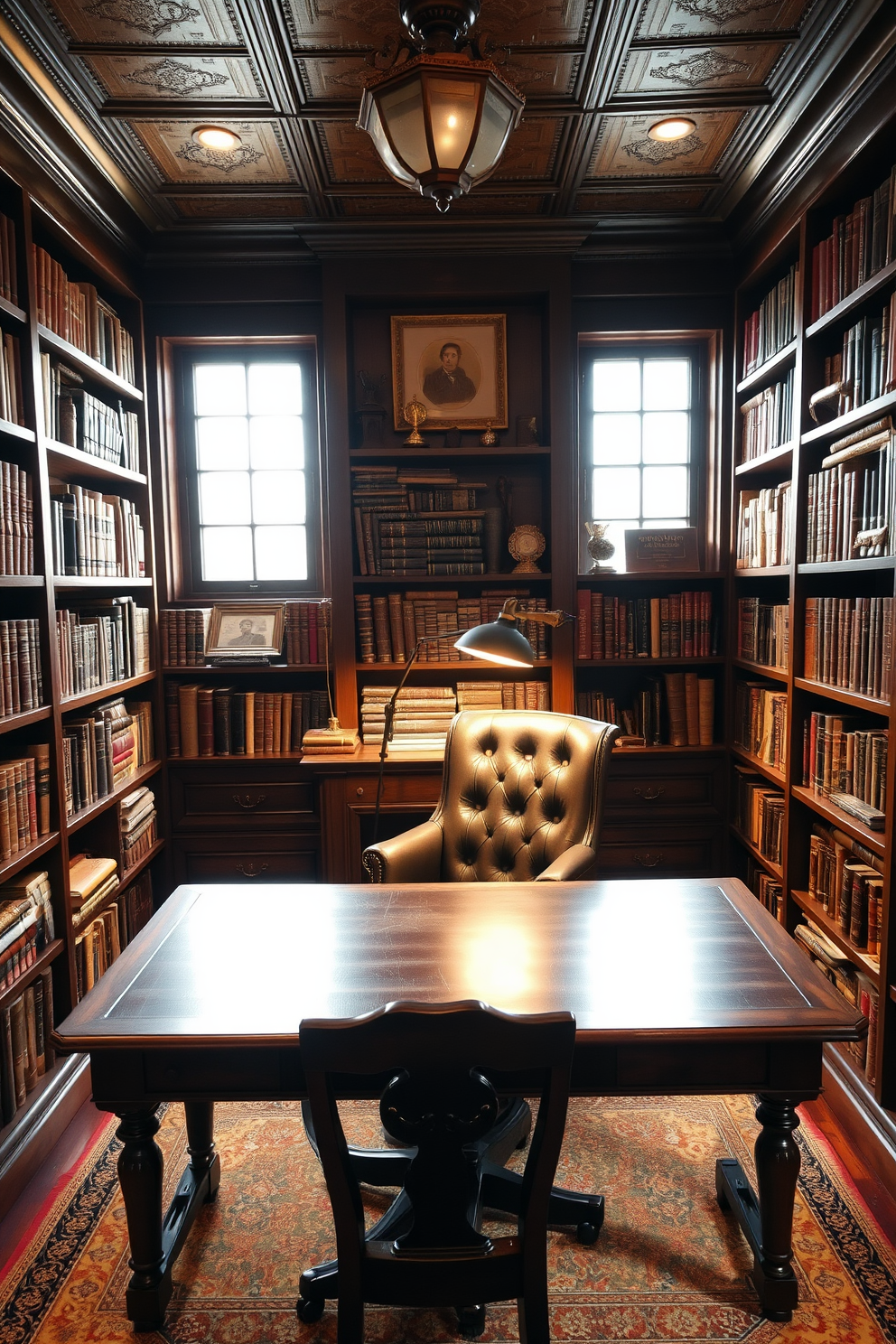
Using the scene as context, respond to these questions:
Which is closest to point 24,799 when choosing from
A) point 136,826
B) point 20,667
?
point 20,667

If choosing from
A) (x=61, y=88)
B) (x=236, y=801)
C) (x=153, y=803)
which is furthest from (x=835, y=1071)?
(x=61, y=88)

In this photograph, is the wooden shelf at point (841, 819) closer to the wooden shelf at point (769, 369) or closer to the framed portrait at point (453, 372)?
the wooden shelf at point (769, 369)

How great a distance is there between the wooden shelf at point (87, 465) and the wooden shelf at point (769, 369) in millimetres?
2433

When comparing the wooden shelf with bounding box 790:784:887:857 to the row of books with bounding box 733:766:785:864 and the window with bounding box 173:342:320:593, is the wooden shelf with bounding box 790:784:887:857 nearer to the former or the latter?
the row of books with bounding box 733:766:785:864

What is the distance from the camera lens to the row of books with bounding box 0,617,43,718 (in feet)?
7.74

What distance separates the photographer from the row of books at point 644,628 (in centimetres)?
377

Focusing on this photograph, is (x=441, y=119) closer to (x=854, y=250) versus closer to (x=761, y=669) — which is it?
(x=854, y=250)

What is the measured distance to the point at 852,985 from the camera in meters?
2.57

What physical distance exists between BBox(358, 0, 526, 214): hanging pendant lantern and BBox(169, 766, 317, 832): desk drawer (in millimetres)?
2514

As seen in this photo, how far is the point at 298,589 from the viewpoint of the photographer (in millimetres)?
3992

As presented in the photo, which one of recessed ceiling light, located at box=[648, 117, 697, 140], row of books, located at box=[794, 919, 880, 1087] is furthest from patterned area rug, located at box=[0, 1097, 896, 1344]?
recessed ceiling light, located at box=[648, 117, 697, 140]

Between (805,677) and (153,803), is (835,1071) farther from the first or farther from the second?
(153,803)

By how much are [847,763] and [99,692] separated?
2475 millimetres

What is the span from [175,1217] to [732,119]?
11.4ft
